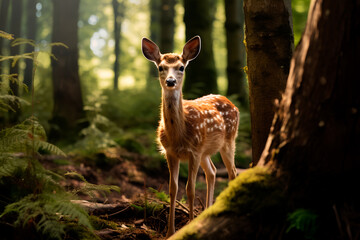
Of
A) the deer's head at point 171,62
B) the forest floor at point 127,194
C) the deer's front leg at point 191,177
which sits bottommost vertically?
the forest floor at point 127,194

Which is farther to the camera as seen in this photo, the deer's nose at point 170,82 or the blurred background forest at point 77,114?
the deer's nose at point 170,82

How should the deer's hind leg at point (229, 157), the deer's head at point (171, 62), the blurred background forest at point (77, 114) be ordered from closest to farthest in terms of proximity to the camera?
the blurred background forest at point (77, 114), the deer's head at point (171, 62), the deer's hind leg at point (229, 157)

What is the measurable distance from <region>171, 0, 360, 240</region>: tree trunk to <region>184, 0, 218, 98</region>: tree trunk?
356 inches

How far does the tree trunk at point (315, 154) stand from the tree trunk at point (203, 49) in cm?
905

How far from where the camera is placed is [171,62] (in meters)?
4.85

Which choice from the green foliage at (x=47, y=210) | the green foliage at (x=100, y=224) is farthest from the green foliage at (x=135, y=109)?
the green foliage at (x=47, y=210)

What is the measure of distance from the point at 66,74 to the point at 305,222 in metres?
9.60

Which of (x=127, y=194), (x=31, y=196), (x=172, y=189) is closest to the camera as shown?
(x=31, y=196)

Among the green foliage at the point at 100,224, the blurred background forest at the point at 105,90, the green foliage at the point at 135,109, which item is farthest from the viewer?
the green foliage at the point at 135,109

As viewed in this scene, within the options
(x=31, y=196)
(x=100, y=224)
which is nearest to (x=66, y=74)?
(x=100, y=224)

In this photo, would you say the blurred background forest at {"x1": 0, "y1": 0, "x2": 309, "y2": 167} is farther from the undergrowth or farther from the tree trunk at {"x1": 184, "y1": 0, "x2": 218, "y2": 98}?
the undergrowth

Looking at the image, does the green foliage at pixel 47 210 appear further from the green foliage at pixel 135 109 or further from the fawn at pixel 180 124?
the green foliage at pixel 135 109

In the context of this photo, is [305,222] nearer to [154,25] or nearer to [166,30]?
[166,30]

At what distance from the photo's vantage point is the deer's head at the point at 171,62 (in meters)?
4.58
